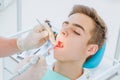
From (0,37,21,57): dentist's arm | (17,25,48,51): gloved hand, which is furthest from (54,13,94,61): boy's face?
(0,37,21,57): dentist's arm

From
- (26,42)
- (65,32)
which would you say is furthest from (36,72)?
(65,32)

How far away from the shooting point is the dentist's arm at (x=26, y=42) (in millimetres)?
1212

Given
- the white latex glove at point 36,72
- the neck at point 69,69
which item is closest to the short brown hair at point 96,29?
the neck at point 69,69

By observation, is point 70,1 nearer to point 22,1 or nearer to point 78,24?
point 22,1

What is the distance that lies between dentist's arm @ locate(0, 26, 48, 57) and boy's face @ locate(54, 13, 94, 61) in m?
0.11

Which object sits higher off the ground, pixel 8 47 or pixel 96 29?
pixel 96 29

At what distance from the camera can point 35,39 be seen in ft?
4.01

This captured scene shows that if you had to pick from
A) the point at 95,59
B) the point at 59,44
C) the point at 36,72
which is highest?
the point at 59,44

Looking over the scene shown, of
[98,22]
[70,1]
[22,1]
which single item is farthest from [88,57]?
[22,1]

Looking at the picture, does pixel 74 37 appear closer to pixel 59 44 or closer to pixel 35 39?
pixel 59 44

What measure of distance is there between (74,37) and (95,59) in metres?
0.18

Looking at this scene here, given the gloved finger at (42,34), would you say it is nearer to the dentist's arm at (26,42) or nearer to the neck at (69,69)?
the dentist's arm at (26,42)

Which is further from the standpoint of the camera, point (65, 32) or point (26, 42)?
point (26, 42)

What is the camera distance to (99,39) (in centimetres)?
120
